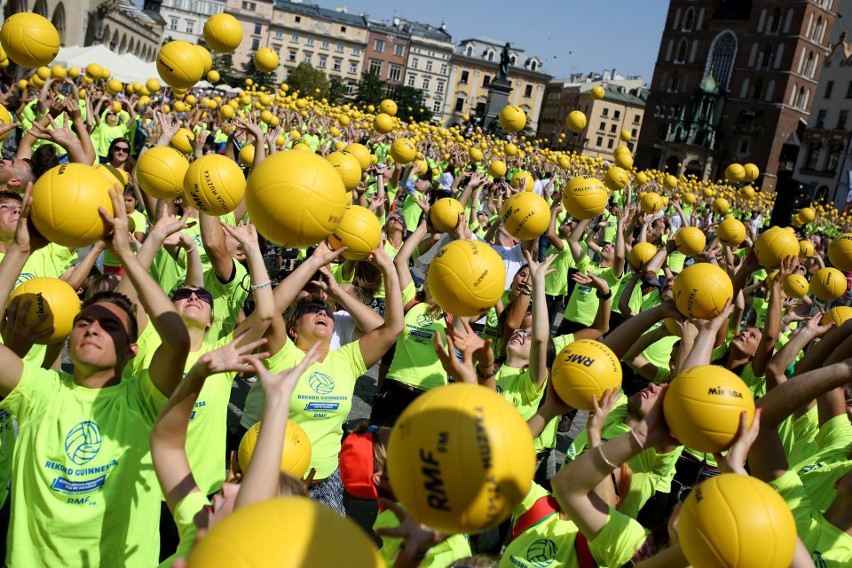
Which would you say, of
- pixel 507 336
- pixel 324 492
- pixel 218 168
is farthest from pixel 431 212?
pixel 324 492

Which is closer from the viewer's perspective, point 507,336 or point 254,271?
point 254,271

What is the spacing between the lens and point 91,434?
2.87 meters

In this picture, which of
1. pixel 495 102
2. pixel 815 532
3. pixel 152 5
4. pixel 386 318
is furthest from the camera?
pixel 152 5

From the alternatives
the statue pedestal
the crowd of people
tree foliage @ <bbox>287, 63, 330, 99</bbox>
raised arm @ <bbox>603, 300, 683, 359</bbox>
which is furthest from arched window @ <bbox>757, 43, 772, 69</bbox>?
raised arm @ <bbox>603, 300, 683, 359</bbox>

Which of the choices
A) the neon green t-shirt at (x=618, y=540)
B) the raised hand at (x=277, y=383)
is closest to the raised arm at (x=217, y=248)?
the raised hand at (x=277, y=383)

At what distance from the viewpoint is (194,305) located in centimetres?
389

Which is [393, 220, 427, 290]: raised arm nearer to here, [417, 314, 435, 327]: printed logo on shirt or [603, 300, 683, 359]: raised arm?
[417, 314, 435, 327]: printed logo on shirt

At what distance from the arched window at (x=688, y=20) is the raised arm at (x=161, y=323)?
87466 millimetres

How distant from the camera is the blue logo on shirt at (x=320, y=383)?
4020 millimetres

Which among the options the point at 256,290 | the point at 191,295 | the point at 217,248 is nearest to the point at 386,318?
the point at 256,290

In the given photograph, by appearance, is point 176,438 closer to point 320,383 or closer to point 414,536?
point 414,536

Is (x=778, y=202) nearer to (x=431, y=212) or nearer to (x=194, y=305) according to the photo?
(x=431, y=212)

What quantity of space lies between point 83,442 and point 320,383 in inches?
56.5

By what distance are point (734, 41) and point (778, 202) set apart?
68519 millimetres
